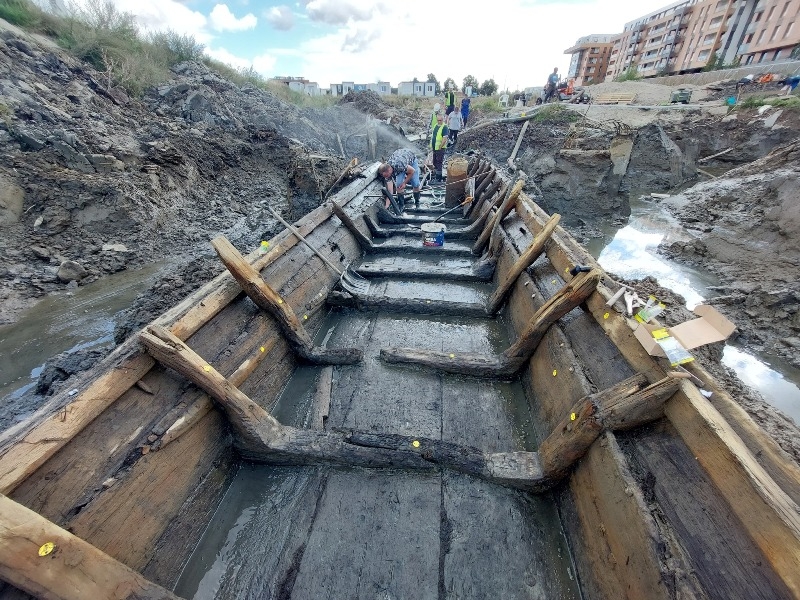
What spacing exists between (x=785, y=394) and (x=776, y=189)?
25.9ft

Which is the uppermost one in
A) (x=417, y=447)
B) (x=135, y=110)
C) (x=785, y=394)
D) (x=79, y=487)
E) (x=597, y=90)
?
(x=597, y=90)

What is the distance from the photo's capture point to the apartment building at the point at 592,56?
59.7 m

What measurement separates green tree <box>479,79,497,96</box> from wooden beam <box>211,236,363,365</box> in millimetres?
51424

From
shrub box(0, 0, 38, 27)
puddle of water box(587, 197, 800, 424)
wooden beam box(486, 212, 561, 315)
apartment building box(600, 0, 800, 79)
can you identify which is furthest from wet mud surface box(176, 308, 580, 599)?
apartment building box(600, 0, 800, 79)

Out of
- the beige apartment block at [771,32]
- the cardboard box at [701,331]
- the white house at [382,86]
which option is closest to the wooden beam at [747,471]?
the cardboard box at [701,331]

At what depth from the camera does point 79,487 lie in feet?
5.74

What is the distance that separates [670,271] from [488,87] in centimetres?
4556

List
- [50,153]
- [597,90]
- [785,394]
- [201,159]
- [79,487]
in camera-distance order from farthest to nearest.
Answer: [597,90]
[201,159]
[50,153]
[785,394]
[79,487]

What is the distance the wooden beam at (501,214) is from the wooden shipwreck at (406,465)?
158 cm

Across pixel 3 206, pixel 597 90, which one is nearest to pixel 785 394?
pixel 3 206

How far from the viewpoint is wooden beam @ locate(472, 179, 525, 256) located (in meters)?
5.36

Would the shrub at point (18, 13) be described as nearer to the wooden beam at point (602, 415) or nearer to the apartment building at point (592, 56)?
the wooden beam at point (602, 415)

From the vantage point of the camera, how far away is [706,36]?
41.1 metres

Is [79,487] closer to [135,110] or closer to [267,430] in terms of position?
[267,430]
